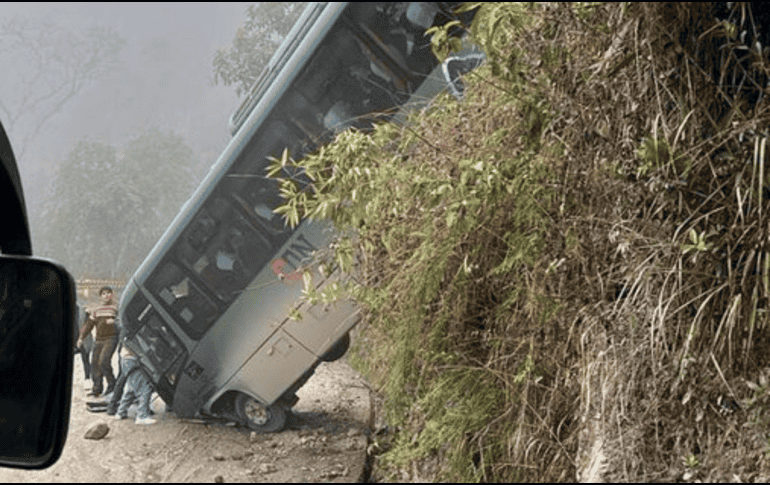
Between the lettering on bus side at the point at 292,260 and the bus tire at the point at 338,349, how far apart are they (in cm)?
26

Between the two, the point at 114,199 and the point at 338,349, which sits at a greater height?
the point at 114,199

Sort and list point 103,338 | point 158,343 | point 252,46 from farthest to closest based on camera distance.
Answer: point 252,46, point 103,338, point 158,343

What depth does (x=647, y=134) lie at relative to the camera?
145cm

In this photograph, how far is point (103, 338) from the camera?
331 centimetres

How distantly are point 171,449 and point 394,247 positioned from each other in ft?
5.81

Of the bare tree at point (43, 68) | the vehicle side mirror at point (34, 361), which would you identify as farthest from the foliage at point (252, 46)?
the vehicle side mirror at point (34, 361)

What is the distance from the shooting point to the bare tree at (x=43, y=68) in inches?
177

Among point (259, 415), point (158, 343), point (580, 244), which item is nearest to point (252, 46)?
point (158, 343)

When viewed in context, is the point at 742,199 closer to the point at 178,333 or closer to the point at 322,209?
the point at 322,209

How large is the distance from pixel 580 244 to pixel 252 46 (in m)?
2.61

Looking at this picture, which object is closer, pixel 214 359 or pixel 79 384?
pixel 214 359

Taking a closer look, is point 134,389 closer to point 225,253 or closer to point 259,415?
point 259,415

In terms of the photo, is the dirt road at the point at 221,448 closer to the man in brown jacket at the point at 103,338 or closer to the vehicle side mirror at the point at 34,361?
the man in brown jacket at the point at 103,338

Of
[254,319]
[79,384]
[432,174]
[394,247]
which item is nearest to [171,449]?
[79,384]
